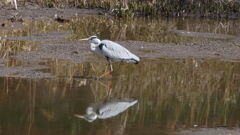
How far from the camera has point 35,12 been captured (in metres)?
21.8

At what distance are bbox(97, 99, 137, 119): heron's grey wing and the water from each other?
121mm

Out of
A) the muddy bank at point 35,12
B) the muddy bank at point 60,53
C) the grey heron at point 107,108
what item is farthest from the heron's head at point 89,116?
the muddy bank at point 35,12

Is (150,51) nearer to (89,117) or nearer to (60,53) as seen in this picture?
(60,53)

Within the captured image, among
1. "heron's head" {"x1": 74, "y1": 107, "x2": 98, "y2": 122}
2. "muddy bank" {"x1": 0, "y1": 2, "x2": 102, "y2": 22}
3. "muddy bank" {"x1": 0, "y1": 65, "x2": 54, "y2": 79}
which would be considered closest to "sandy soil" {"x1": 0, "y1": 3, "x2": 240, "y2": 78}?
"muddy bank" {"x1": 0, "y1": 65, "x2": 54, "y2": 79}

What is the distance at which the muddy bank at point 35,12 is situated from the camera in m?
19.8

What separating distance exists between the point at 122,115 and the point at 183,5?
16.2 meters

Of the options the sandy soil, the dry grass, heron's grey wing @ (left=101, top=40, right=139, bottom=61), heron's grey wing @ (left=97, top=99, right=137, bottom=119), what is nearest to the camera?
heron's grey wing @ (left=97, top=99, right=137, bottom=119)

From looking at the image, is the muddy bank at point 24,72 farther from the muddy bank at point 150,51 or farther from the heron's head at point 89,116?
the heron's head at point 89,116

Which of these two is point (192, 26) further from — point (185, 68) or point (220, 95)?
point (220, 95)

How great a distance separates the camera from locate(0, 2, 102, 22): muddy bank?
19797 millimetres

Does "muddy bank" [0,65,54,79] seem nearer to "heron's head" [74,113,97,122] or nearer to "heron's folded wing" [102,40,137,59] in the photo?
"heron's folded wing" [102,40,137,59]

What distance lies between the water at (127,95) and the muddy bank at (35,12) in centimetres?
566

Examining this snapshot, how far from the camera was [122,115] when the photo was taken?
25.6 feet

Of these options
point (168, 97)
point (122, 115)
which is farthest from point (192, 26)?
point (122, 115)
